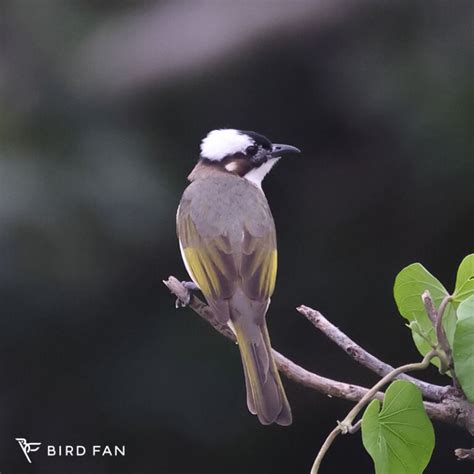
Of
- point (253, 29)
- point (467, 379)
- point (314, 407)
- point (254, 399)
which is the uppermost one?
point (253, 29)

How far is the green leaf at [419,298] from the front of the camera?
1234 mm

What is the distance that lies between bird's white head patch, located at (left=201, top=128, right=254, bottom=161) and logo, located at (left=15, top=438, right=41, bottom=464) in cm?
87

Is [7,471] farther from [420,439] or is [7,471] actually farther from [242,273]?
[420,439]

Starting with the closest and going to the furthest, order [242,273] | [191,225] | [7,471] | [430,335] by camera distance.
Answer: [430,335], [242,273], [191,225], [7,471]

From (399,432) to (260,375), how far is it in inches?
18.0

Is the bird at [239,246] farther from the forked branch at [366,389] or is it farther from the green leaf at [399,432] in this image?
the green leaf at [399,432]

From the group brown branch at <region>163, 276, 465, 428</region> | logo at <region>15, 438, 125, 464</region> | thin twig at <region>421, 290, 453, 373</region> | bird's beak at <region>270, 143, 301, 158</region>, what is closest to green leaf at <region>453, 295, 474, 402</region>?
thin twig at <region>421, 290, 453, 373</region>

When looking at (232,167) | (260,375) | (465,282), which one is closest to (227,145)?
(232,167)

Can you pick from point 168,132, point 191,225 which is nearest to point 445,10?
point 168,132

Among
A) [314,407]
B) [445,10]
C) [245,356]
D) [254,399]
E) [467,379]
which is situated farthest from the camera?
[314,407]

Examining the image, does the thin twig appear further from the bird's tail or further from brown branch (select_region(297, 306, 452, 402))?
the bird's tail

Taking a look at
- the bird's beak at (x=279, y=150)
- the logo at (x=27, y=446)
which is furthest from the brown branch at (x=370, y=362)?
the logo at (x=27, y=446)

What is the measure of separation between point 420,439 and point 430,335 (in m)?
0.15

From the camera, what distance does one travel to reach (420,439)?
1.18 meters
